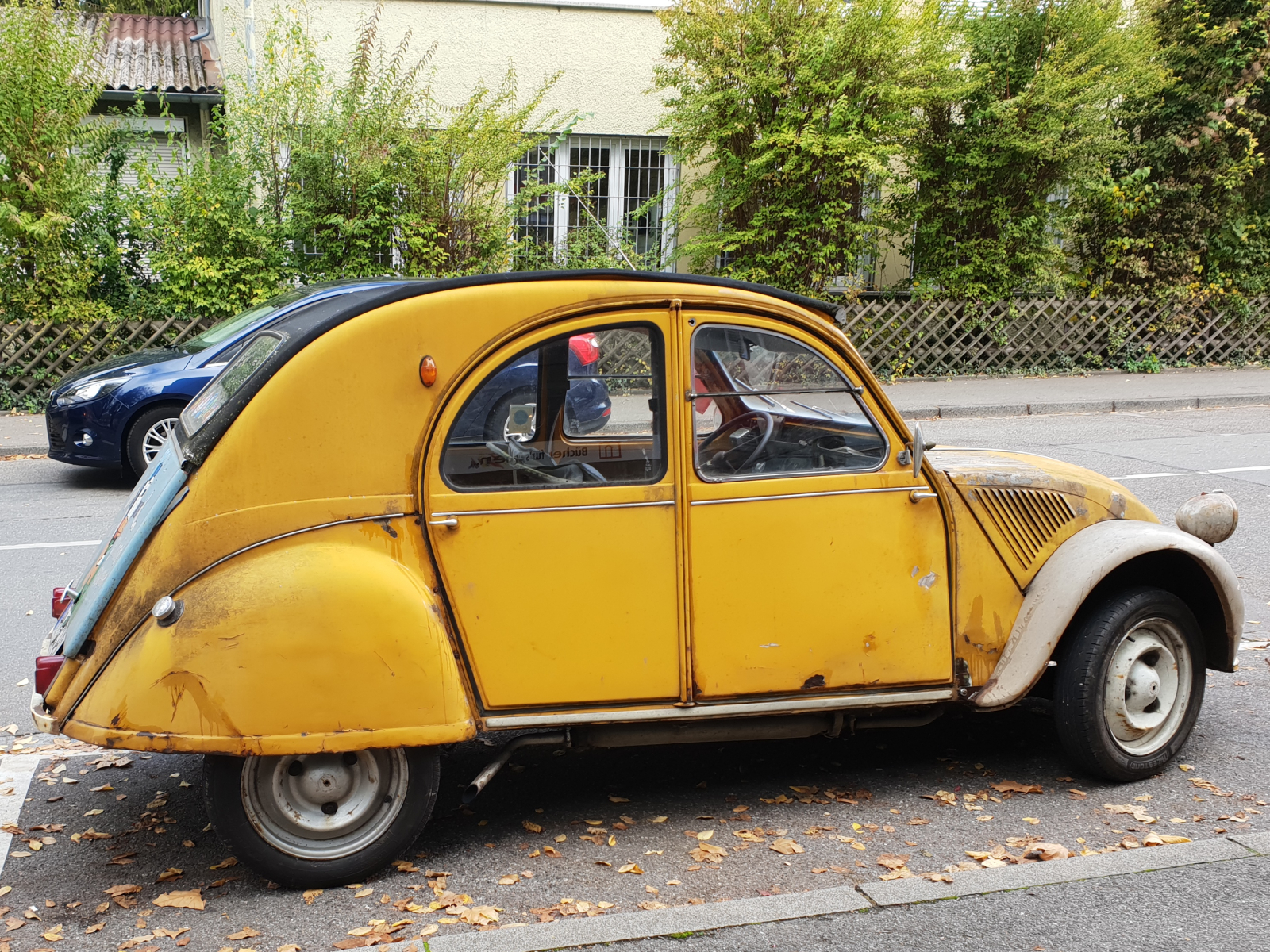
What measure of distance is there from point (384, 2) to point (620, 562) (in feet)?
54.6

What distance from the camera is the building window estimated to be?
18.2 m

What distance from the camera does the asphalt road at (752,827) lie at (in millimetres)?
3314

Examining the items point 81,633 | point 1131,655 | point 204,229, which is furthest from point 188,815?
point 204,229

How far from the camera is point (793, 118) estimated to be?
52.3ft

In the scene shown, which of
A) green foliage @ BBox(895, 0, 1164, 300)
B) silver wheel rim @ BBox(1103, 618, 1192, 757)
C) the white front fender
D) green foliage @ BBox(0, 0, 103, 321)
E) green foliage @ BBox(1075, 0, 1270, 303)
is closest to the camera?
the white front fender

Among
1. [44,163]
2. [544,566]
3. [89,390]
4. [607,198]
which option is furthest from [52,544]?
[607,198]

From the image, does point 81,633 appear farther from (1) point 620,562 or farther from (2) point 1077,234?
(2) point 1077,234

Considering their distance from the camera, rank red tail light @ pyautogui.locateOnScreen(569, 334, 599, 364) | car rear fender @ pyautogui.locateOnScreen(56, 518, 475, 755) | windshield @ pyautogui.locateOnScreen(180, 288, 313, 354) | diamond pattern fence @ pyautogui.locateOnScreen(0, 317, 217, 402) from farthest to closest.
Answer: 1. diamond pattern fence @ pyautogui.locateOnScreen(0, 317, 217, 402)
2. windshield @ pyautogui.locateOnScreen(180, 288, 313, 354)
3. red tail light @ pyautogui.locateOnScreen(569, 334, 599, 364)
4. car rear fender @ pyautogui.locateOnScreen(56, 518, 475, 755)

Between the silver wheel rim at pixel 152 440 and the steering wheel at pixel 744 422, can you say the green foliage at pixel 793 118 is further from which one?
the steering wheel at pixel 744 422

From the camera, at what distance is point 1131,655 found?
4.19m

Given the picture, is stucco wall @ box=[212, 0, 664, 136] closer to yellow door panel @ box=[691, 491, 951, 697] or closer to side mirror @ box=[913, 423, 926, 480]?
side mirror @ box=[913, 423, 926, 480]

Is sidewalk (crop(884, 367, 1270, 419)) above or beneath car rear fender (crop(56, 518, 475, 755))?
above

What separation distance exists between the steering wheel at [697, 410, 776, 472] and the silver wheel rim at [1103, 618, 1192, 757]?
158 centimetres

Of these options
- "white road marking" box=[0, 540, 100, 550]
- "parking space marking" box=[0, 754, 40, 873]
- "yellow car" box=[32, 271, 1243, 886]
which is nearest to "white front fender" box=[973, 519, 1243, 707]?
"yellow car" box=[32, 271, 1243, 886]
